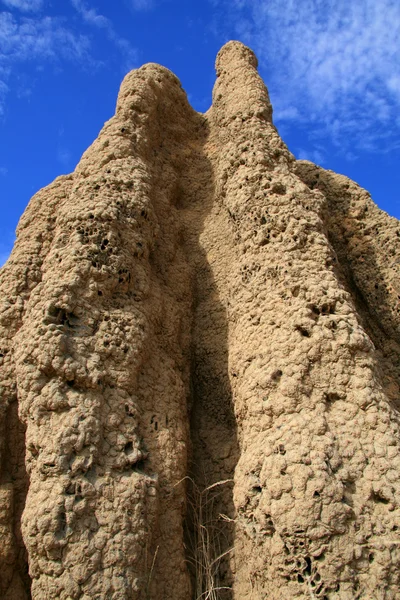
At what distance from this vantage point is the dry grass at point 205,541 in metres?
2.77

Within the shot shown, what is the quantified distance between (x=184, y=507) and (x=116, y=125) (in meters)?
3.27

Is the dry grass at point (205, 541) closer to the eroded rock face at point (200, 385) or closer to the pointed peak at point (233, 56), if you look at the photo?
the eroded rock face at point (200, 385)

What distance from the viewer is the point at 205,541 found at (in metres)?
2.99

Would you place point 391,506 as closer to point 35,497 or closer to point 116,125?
point 35,497

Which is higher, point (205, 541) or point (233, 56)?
point (233, 56)

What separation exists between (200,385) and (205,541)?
44.1 inches

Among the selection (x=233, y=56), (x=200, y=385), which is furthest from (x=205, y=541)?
(x=233, y=56)

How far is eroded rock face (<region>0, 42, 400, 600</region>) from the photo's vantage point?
7.93 ft

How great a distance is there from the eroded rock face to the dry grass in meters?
0.02

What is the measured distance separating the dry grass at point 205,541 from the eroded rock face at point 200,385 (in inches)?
0.6

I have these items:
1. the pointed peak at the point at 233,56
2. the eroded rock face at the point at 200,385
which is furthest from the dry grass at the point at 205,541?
the pointed peak at the point at 233,56

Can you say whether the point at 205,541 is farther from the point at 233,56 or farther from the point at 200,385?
the point at 233,56

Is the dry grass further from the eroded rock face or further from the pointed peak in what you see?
the pointed peak

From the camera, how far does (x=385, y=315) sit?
12.8 feet
